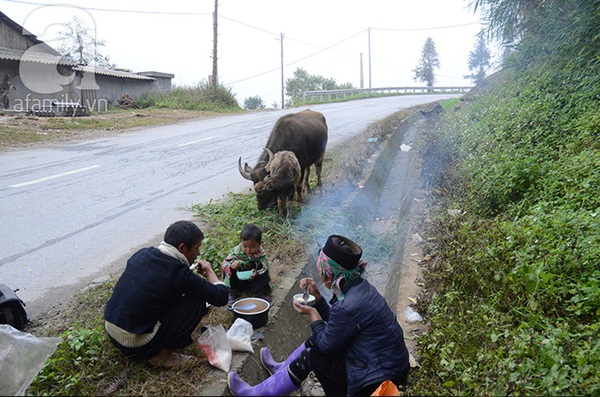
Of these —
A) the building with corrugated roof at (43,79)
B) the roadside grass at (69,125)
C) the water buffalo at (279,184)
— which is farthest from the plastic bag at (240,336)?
the building with corrugated roof at (43,79)

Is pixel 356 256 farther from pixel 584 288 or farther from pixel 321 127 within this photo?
pixel 321 127

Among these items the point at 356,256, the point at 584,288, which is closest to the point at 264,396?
the point at 356,256

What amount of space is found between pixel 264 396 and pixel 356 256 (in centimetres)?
129

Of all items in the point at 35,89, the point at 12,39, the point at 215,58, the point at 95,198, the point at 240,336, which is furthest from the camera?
the point at 215,58

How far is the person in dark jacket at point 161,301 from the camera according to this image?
333 cm

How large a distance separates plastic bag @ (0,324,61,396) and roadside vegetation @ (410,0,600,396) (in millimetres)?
2783

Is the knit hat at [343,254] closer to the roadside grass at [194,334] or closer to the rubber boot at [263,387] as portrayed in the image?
the rubber boot at [263,387]

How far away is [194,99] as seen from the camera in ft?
94.3

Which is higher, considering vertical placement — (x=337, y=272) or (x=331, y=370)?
(x=337, y=272)

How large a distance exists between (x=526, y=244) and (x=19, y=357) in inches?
184

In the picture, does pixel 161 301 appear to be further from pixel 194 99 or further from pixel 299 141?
pixel 194 99

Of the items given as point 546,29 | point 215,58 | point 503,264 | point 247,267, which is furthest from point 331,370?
point 215,58

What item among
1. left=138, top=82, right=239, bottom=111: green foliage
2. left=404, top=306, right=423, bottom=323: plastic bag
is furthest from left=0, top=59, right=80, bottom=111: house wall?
left=404, top=306, right=423, bottom=323: plastic bag

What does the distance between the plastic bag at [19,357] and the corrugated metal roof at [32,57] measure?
71.3 feet
